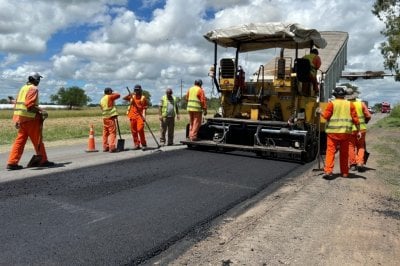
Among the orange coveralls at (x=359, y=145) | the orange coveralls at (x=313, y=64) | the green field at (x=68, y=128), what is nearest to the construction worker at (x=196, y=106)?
the orange coveralls at (x=313, y=64)

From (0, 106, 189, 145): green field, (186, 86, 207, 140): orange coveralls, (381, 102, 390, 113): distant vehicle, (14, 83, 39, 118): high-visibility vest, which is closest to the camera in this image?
(14, 83, 39, 118): high-visibility vest

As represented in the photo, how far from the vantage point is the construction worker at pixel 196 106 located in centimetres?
1148

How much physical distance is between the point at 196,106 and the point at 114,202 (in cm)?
607

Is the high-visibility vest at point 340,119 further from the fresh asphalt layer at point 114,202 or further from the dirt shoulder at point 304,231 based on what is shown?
the fresh asphalt layer at point 114,202

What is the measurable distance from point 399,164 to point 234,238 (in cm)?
740

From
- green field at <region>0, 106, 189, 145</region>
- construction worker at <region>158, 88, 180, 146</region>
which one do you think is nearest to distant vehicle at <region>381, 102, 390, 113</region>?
green field at <region>0, 106, 189, 145</region>

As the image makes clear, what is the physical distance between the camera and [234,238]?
457cm

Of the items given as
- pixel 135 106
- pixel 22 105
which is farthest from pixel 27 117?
pixel 135 106

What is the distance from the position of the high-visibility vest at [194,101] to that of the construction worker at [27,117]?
4.27 meters

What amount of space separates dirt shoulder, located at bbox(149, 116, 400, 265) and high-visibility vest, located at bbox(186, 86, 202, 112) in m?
4.55

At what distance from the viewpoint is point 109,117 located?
11.0m

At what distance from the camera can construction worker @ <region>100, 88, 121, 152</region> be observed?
36.0 feet

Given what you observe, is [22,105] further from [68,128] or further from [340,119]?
[68,128]

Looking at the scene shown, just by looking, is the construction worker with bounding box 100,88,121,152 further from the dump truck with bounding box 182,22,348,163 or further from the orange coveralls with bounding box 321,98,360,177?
the orange coveralls with bounding box 321,98,360,177
